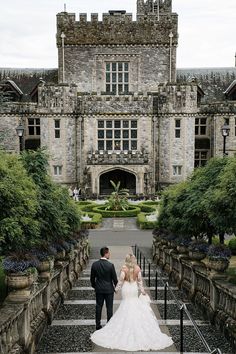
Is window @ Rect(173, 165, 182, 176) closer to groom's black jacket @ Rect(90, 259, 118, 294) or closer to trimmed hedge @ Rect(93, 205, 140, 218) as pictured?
trimmed hedge @ Rect(93, 205, 140, 218)

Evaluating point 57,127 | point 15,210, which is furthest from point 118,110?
point 15,210

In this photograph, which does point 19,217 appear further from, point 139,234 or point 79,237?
point 139,234

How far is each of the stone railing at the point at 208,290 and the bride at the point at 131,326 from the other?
4.13ft

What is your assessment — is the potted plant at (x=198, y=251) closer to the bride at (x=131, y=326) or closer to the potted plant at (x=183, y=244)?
the potted plant at (x=183, y=244)

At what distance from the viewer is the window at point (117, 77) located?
162ft

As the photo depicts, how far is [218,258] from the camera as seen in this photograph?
11.5m

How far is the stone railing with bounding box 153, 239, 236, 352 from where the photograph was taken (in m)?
9.94

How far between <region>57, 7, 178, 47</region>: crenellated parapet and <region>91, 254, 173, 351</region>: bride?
135 ft

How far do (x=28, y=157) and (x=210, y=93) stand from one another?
3946 centimetres

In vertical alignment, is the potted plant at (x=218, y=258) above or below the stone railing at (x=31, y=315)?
above

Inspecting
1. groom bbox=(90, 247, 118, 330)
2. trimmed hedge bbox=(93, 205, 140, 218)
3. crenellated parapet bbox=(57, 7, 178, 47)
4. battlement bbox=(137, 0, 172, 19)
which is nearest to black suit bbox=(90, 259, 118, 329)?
groom bbox=(90, 247, 118, 330)

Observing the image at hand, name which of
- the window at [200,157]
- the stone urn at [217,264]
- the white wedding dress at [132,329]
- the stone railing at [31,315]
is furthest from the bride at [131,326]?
the window at [200,157]

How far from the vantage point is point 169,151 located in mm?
47812

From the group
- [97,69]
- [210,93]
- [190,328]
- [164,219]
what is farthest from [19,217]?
[210,93]
